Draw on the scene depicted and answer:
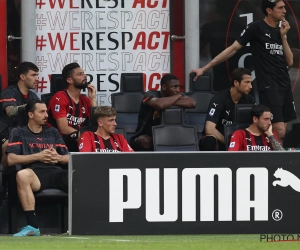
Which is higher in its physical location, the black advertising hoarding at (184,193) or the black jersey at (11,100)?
the black jersey at (11,100)

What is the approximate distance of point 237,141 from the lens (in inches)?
481

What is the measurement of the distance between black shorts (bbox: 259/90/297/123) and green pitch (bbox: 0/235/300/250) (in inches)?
108

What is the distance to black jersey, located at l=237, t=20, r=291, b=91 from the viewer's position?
13086 mm

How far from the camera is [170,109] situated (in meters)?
12.6

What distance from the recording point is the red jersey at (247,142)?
40.0 feet

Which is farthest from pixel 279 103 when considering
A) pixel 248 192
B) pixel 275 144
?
pixel 248 192

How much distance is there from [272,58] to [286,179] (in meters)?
2.75

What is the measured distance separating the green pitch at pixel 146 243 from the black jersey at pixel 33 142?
4.06 feet

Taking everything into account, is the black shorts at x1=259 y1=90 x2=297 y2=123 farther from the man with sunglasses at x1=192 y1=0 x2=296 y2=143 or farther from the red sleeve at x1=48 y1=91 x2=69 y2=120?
the red sleeve at x1=48 y1=91 x2=69 y2=120

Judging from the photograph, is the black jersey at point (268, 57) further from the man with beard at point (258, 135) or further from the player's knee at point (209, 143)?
the player's knee at point (209, 143)

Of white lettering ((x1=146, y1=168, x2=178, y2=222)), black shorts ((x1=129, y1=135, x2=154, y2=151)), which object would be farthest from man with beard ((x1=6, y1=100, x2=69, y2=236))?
white lettering ((x1=146, y1=168, x2=178, y2=222))

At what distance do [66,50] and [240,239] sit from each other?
4.92 metres

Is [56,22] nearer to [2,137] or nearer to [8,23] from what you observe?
[8,23]

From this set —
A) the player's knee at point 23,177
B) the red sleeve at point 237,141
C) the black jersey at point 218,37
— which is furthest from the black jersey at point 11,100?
the black jersey at point 218,37
